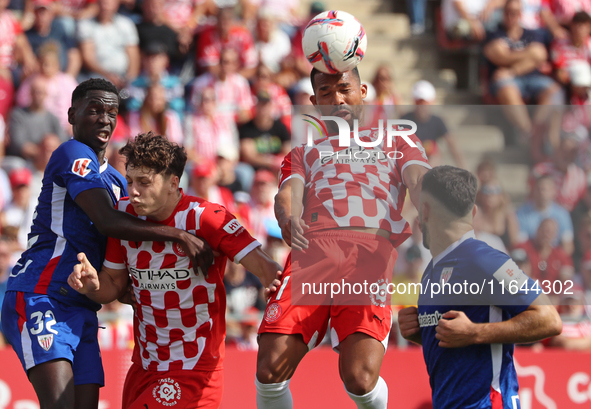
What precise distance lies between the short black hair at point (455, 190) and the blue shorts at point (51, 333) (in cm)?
216

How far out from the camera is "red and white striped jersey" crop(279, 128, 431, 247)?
4.28 meters

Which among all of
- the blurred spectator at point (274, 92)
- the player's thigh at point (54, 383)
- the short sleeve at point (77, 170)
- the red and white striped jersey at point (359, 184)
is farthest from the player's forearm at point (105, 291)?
the blurred spectator at point (274, 92)

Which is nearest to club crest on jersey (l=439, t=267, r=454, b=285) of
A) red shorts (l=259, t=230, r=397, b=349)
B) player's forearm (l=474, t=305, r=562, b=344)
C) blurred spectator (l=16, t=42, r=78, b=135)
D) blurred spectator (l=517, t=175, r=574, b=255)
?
player's forearm (l=474, t=305, r=562, b=344)

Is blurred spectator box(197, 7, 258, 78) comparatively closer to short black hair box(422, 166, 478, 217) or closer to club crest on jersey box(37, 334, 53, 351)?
club crest on jersey box(37, 334, 53, 351)

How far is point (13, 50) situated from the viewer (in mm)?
9469

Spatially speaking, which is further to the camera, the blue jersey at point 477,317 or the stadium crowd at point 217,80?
the stadium crowd at point 217,80

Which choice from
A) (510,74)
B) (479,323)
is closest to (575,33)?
(510,74)

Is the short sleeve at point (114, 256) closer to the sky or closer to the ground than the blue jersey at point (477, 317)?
closer to the sky

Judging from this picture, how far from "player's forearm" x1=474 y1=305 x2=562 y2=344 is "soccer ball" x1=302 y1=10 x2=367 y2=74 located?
2.04 meters

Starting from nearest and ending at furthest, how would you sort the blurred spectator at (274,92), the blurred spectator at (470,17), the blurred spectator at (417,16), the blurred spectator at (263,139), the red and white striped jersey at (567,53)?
the blurred spectator at (263,139)
the blurred spectator at (274,92)
the red and white striped jersey at (567,53)
the blurred spectator at (470,17)
the blurred spectator at (417,16)

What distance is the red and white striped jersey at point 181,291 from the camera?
403 centimetres

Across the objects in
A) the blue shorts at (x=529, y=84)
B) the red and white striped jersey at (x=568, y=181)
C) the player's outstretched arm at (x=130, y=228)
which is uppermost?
the blue shorts at (x=529, y=84)

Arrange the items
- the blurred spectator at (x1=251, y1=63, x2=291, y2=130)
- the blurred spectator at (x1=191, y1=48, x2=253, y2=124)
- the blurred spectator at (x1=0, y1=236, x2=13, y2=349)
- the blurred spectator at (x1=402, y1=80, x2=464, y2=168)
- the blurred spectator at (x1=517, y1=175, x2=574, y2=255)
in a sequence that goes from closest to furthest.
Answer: the blurred spectator at (x1=402, y1=80, x2=464, y2=168), the blurred spectator at (x1=517, y1=175, x2=574, y2=255), the blurred spectator at (x1=0, y1=236, x2=13, y2=349), the blurred spectator at (x1=191, y1=48, x2=253, y2=124), the blurred spectator at (x1=251, y1=63, x2=291, y2=130)

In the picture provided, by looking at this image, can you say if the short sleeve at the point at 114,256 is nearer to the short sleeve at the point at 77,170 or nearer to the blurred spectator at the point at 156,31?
the short sleeve at the point at 77,170
